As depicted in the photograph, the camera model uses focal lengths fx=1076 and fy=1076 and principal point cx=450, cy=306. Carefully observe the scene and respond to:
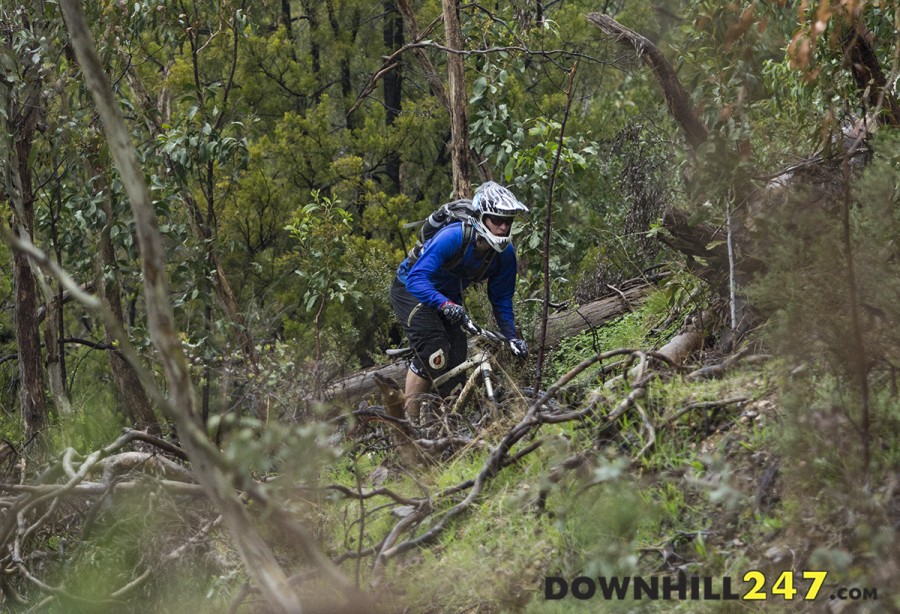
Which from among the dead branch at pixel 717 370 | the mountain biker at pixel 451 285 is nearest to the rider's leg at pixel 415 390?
the mountain biker at pixel 451 285

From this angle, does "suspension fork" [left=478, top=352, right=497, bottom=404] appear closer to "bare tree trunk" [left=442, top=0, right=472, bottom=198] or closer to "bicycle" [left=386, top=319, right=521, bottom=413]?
"bicycle" [left=386, top=319, right=521, bottom=413]

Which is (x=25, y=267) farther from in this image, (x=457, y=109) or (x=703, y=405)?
(x=703, y=405)

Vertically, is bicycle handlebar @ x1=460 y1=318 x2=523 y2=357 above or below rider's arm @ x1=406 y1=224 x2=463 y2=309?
below

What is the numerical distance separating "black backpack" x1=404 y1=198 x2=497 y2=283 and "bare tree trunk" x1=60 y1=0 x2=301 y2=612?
4.03 metres

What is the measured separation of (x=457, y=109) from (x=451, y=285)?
2533mm

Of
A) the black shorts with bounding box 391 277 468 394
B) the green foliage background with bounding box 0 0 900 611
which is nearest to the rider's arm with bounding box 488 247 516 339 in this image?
the black shorts with bounding box 391 277 468 394

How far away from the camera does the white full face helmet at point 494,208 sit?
23.1ft

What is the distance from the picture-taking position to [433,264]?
23.6 feet

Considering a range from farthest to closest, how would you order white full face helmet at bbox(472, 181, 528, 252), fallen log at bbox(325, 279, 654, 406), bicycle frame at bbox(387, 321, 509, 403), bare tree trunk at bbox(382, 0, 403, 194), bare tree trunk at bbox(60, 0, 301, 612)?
bare tree trunk at bbox(382, 0, 403, 194) → fallen log at bbox(325, 279, 654, 406) → white full face helmet at bbox(472, 181, 528, 252) → bicycle frame at bbox(387, 321, 509, 403) → bare tree trunk at bbox(60, 0, 301, 612)

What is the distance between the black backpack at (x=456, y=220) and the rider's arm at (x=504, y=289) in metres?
0.13

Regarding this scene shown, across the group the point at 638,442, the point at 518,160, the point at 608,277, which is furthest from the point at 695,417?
the point at 608,277

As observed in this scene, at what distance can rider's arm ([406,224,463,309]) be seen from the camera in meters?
7.18

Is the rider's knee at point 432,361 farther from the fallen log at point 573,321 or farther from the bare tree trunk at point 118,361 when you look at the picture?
the bare tree trunk at point 118,361

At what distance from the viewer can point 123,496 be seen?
547 centimetres
